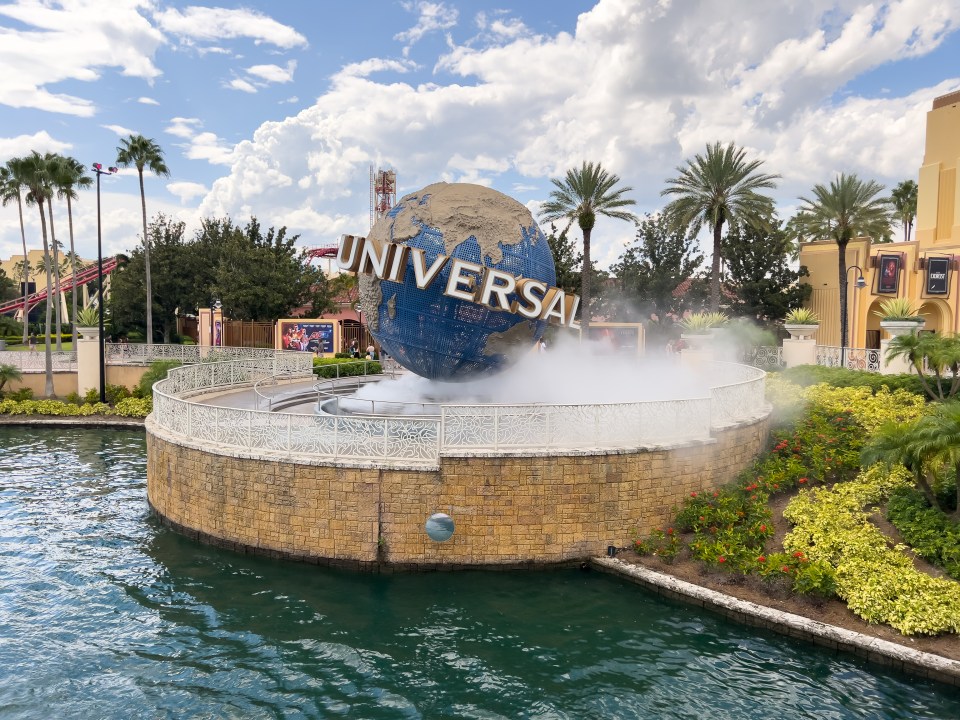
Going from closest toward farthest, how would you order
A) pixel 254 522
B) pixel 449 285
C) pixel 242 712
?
pixel 242 712 → pixel 254 522 → pixel 449 285

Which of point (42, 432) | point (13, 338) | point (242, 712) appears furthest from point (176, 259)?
point (242, 712)

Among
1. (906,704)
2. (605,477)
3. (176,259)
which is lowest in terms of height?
(906,704)

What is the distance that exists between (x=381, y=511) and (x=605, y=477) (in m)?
4.29

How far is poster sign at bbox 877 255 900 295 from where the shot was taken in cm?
3575

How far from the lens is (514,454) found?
40.2 ft

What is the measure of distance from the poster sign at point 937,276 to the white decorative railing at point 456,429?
28.7 metres

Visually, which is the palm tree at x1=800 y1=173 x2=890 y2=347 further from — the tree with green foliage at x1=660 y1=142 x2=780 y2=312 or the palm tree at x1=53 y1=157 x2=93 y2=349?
the palm tree at x1=53 y1=157 x2=93 y2=349

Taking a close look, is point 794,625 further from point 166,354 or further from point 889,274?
point 889,274

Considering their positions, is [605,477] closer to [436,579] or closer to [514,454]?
[514,454]

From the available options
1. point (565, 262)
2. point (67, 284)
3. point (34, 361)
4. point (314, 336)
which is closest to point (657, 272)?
point (565, 262)

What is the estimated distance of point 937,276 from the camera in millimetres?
34906

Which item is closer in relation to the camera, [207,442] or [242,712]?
[242,712]

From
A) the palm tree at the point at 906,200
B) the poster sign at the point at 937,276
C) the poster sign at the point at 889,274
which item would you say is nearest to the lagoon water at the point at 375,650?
the poster sign at the point at 889,274

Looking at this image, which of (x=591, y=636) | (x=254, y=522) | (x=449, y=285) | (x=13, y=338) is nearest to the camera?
(x=591, y=636)
